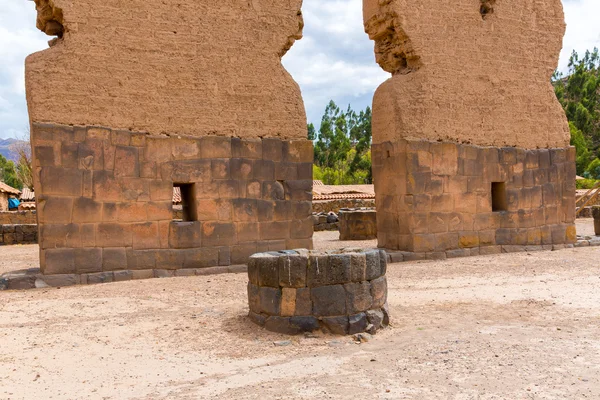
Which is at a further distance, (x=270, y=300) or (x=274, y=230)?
(x=274, y=230)

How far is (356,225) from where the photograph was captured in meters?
12.9

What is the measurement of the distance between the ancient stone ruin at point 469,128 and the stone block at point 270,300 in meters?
4.51

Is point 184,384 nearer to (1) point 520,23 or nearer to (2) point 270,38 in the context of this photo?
(2) point 270,38

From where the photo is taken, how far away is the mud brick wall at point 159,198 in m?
6.60

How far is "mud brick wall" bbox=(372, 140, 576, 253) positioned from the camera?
28.4 feet

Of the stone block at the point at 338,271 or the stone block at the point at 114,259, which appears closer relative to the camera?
the stone block at the point at 338,271

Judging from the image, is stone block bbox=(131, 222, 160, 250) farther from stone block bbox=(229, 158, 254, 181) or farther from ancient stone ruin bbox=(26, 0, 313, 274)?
stone block bbox=(229, 158, 254, 181)

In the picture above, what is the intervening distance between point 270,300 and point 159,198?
3.19 m

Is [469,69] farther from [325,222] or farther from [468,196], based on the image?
[325,222]

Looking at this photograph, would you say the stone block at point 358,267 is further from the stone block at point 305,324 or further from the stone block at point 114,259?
the stone block at point 114,259

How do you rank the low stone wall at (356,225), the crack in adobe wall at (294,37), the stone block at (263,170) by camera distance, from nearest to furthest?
the stone block at (263,170), the crack in adobe wall at (294,37), the low stone wall at (356,225)

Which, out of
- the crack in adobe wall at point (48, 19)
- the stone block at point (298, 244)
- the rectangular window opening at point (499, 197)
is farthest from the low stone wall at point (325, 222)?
the crack in adobe wall at point (48, 19)

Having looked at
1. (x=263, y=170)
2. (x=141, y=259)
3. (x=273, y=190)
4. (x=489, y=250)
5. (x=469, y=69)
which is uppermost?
(x=469, y=69)

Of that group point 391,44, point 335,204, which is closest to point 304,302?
point 391,44
